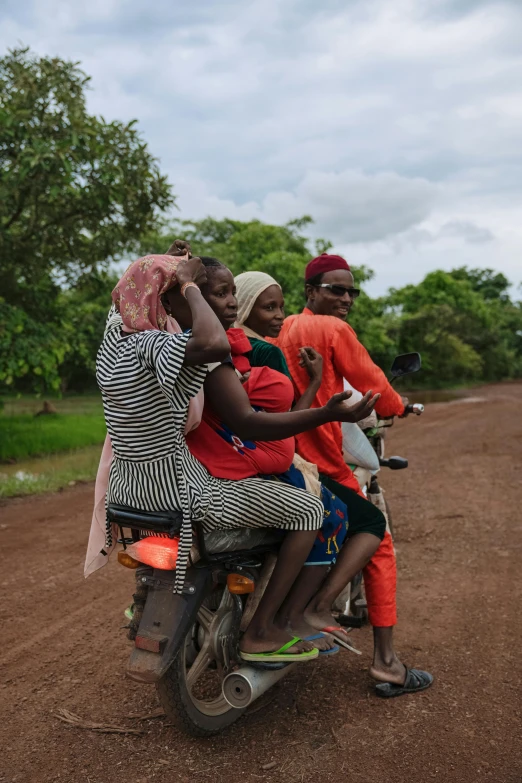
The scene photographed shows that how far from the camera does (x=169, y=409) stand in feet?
9.21

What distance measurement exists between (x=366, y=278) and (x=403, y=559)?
20.7 meters

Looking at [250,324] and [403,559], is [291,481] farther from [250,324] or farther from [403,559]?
[403,559]

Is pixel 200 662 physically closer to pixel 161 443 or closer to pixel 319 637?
pixel 319 637

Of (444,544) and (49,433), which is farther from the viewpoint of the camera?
(49,433)

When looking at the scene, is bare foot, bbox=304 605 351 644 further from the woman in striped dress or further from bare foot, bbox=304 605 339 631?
the woman in striped dress

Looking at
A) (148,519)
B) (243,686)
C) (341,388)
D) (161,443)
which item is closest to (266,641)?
(243,686)

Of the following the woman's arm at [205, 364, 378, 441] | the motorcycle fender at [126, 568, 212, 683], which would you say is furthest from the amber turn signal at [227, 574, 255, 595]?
the woman's arm at [205, 364, 378, 441]

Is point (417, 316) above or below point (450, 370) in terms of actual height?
above

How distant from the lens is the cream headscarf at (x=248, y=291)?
130 inches

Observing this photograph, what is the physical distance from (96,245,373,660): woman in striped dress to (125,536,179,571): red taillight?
0.06 m

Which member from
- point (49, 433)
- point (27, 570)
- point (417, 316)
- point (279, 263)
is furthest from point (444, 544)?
point (417, 316)

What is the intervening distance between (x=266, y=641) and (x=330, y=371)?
4.34 feet

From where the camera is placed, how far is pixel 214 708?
3.25 m

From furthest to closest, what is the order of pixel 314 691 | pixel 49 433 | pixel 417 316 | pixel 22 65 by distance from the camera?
pixel 417 316 < pixel 49 433 < pixel 22 65 < pixel 314 691
